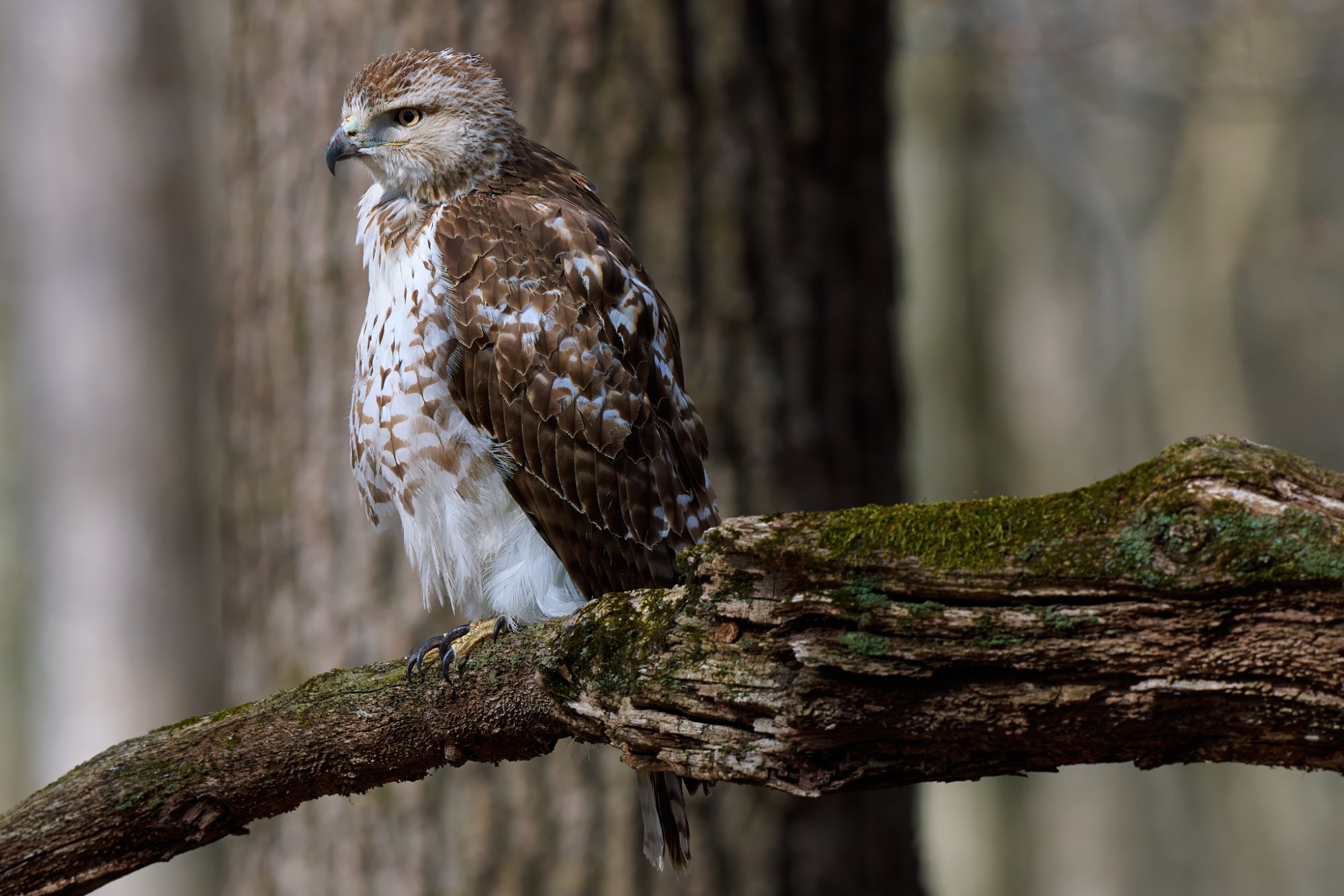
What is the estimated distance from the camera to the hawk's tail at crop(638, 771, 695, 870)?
3568 mm

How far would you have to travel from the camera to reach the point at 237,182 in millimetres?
5828

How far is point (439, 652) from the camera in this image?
316 cm

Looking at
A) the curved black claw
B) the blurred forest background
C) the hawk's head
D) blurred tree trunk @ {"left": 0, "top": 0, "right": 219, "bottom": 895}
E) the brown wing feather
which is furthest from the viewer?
blurred tree trunk @ {"left": 0, "top": 0, "right": 219, "bottom": 895}

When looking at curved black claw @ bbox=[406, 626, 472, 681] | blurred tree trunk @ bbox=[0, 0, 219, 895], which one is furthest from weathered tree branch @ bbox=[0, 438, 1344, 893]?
blurred tree trunk @ bbox=[0, 0, 219, 895]

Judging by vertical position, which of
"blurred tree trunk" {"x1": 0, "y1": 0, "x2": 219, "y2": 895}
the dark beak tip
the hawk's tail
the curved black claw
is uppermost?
"blurred tree trunk" {"x1": 0, "y1": 0, "x2": 219, "y2": 895}

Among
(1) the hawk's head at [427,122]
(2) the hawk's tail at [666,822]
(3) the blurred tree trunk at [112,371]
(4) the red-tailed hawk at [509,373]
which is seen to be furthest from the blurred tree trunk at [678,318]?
(3) the blurred tree trunk at [112,371]

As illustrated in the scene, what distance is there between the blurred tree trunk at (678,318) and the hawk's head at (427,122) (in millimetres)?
1498

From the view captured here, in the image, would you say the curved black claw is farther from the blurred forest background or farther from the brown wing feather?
the blurred forest background

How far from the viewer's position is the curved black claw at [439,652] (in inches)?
118

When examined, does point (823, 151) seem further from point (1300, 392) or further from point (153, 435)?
point (1300, 392)

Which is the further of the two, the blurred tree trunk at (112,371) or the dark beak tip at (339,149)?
the blurred tree trunk at (112,371)

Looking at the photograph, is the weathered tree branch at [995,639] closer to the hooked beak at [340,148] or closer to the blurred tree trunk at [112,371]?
the hooked beak at [340,148]

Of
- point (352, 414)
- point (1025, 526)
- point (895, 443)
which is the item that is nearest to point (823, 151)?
point (895, 443)

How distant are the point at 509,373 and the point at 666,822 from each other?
128cm
